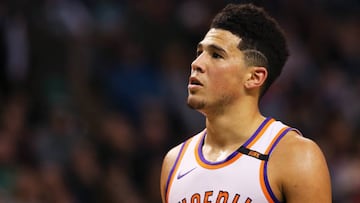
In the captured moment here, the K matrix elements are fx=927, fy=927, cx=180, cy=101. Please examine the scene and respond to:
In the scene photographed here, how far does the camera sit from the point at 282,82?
415 inches

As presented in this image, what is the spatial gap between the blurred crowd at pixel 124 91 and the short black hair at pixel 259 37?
388 centimetres

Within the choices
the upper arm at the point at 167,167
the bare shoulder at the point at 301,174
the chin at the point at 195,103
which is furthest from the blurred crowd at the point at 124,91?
the bare shoulder at the point at 301,174

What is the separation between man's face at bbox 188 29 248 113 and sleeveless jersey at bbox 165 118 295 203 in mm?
257

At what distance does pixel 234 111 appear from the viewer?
Result: 16.5 ft

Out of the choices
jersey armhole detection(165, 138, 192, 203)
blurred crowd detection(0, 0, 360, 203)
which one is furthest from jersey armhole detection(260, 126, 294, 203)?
blurred crowd detection(0, 0, 360, 203)

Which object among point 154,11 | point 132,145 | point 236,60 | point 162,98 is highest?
point 154,11

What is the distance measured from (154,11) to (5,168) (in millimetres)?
3828

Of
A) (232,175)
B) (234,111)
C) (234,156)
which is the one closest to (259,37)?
(234,111)

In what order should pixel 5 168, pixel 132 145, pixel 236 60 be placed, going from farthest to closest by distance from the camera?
pixel 132 145
pixel 5 168
pixel 236 60

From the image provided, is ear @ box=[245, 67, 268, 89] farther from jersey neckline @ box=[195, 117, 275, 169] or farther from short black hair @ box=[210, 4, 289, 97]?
jersey neckline @ box=[195, 117, 275, 169]

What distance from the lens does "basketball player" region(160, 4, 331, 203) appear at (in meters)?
4.79

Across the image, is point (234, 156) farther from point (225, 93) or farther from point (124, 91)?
point (124, 91)

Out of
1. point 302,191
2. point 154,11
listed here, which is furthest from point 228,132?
point 154,11

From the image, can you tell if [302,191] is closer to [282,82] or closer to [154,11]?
[282,82]
